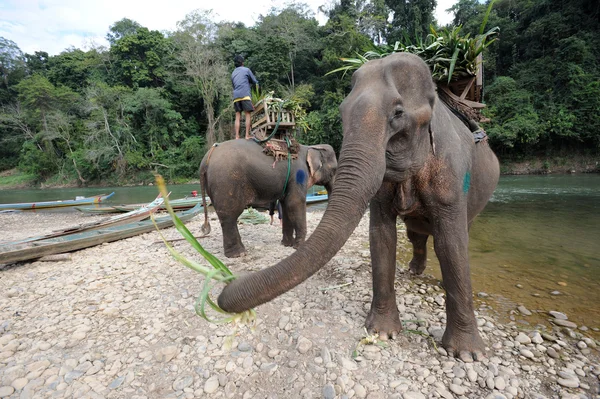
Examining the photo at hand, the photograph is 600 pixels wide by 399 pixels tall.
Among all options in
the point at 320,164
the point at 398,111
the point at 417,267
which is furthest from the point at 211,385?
the point at 320,164

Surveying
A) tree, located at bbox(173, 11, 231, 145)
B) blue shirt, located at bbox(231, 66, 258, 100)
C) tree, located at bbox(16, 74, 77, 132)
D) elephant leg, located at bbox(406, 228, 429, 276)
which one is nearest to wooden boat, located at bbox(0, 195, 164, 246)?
blue shirt, located at bbox(231, 66, 258, 100)

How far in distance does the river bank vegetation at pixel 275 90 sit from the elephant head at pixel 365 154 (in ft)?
82.8

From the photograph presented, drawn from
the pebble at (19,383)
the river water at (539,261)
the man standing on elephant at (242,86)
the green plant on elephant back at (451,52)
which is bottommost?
the river water at (539,261)

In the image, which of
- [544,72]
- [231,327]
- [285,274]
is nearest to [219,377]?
[231,327]

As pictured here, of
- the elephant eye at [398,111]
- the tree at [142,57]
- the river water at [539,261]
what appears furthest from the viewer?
the tree at [142,57]

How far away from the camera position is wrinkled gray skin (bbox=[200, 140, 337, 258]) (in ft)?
16.5

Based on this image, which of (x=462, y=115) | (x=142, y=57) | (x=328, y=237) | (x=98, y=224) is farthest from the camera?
(x=142, y=57)

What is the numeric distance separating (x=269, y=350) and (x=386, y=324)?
115 cm

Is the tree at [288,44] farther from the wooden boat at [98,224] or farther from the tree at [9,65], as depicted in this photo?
the tree at [9,65]

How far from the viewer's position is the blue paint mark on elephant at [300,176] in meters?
5.68

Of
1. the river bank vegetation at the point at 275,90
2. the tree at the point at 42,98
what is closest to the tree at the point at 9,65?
the river bank vegetation at the point at 275,90

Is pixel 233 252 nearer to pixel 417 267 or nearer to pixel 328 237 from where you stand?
pixel 417 267

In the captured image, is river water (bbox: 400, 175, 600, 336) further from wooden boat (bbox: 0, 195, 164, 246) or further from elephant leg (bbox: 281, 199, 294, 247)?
wooden boat (bbox: 0, 195, 164, 246)

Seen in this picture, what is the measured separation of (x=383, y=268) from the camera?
2822mm
